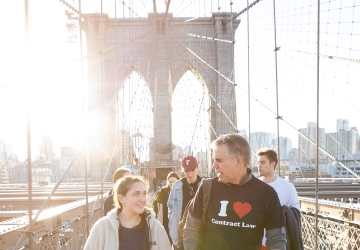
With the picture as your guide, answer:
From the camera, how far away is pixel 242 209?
1.22 metres

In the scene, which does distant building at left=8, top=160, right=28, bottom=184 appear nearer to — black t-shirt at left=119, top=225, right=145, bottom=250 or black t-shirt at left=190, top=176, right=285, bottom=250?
black t-shirt at left=119, top=225, right=145, bottom=250

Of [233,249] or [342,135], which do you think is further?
[342,135]

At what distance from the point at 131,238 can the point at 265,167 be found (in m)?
0.83

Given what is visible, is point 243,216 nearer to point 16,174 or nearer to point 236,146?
point 236,146

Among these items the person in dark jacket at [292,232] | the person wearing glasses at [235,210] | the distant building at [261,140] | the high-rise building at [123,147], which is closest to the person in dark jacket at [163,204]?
the person in dark jacket at [292,232]

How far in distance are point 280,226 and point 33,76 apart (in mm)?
Result: 1624

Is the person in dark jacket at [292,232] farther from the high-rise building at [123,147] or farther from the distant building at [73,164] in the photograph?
the distant building at [73,164]

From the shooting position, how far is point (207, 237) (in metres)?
1.28

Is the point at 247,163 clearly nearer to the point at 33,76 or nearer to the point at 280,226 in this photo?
the point at 280,226

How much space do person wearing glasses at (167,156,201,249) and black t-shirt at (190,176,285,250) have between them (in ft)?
3.67

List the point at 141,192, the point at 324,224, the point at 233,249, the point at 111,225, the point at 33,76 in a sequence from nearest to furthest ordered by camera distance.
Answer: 1. the point at 233,249
2. the point at 111,225
3. the point at 141,192
4. the point at 33,76
5. the point at 324,224

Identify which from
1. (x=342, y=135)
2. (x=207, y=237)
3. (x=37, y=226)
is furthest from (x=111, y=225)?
(x=342, y=135)

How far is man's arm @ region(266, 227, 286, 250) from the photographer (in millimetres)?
1206

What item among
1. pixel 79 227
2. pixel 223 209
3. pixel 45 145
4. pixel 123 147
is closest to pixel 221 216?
pixel 223 209
